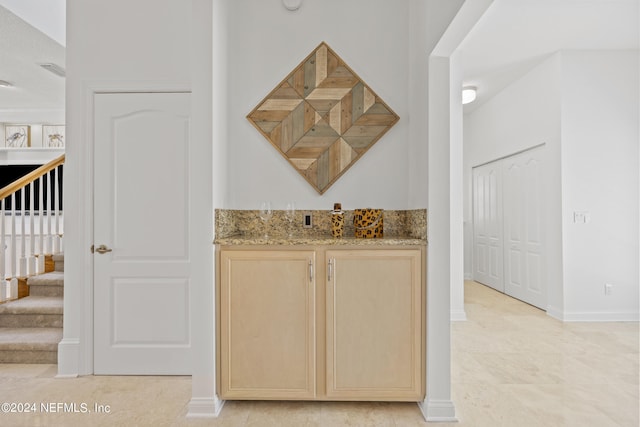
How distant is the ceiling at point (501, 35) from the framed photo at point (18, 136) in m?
0.95

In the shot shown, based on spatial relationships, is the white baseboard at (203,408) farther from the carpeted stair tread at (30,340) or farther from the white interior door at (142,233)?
the carpeted stair tread at (30,340)

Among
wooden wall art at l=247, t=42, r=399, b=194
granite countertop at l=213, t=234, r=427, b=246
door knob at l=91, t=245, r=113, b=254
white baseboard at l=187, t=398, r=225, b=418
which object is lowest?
white baseboard at l=187, t=398, r=225, b=418

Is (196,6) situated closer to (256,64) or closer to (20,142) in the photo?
(256,64)

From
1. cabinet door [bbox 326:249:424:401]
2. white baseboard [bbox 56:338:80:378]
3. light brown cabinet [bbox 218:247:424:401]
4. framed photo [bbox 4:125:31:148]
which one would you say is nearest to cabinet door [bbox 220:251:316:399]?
light brown cabinet [bbox 218:247:424:401]

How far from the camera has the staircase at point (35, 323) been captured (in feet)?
10.5

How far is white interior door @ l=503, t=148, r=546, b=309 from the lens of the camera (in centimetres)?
518

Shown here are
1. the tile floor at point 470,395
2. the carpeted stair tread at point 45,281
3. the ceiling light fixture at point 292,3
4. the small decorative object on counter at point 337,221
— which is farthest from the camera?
the carpeted stair tread at point 45,281

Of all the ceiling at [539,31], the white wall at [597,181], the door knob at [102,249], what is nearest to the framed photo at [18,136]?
the door knob at [102,249]

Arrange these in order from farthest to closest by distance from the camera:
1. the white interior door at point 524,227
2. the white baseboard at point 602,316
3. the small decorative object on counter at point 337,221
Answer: the white interior door at point 524,227 < the white baseboard at point 602,316 < the small decorative object on counter at point 337,221

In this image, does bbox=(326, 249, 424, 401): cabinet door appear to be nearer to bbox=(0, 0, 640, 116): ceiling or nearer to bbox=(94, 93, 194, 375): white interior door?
bbox=(94, 93, 194, 375): white interior door

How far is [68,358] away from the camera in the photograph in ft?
9.73

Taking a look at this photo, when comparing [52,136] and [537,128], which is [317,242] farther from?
[52,136]

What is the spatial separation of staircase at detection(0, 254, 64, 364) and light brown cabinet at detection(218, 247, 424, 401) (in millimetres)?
1753

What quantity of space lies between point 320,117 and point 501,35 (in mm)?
2593
